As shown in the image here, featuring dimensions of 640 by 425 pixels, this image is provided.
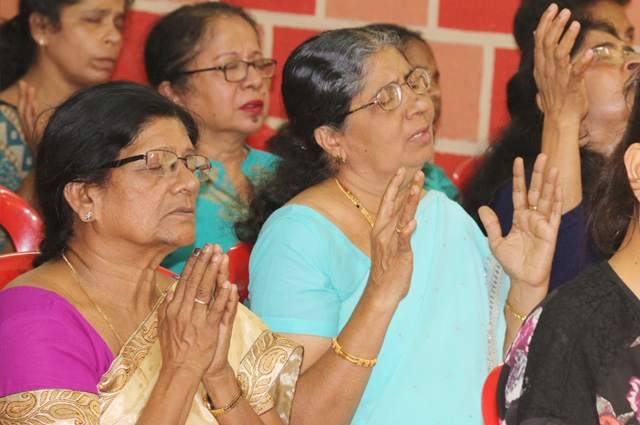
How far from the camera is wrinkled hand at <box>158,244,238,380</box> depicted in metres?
1.64

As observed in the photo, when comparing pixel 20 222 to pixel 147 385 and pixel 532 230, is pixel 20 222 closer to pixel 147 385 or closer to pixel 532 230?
pixel 147 385

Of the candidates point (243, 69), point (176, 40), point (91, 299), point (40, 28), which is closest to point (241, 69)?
point (243, 69)

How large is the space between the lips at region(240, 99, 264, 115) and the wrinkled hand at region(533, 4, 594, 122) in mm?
1031

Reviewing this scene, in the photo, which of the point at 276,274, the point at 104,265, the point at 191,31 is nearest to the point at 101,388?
the point at 104,265

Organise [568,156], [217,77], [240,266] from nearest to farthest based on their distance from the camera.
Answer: [240,266] < [568,156] < [217,77]

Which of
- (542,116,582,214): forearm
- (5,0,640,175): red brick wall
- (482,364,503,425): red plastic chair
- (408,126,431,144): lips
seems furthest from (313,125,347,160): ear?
(5,0,640,175): red brick wall

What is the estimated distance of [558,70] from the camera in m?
2.38

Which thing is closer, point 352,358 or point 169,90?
point 352,358

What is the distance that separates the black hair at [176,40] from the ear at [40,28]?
1.79 feet

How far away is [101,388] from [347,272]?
69 centimetres

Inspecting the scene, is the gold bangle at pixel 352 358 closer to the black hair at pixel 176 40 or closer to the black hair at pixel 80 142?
the black hair at pixel 80 142

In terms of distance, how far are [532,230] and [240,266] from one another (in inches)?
31.1

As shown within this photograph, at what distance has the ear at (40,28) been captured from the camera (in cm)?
338

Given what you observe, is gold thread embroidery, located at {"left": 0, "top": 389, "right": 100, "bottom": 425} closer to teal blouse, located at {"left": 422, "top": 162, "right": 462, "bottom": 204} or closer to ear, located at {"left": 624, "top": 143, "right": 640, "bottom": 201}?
ear, located at {"left": 624, "top": 143, "right": 640, "bottom": 201}
